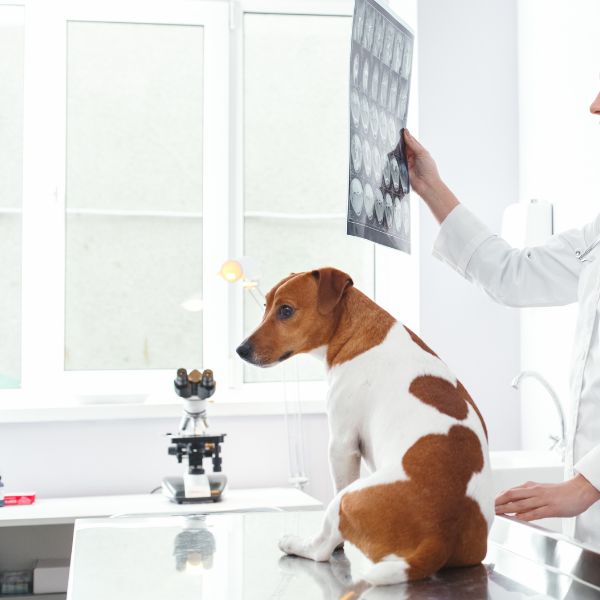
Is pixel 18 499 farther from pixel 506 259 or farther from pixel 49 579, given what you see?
pixel 506 259

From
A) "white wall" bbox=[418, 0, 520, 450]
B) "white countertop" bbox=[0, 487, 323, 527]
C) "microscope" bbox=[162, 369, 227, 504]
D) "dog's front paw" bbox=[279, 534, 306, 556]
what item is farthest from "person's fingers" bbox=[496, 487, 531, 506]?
"white wall" bbox=[418, 0, 520, 450]

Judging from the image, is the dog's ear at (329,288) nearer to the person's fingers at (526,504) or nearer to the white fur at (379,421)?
the white fur at (379,421)

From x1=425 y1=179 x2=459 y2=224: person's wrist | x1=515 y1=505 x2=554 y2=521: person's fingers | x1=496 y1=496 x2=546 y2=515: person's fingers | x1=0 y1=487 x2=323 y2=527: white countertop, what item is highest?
x1=425 y1=179 x2=459 y2=224: person's wrist

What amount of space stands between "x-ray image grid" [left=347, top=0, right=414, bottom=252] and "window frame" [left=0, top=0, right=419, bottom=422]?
6.23 feet

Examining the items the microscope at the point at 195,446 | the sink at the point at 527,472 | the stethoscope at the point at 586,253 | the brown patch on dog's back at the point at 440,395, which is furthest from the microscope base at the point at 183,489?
the brown patch on dog's back at the point at 440,395

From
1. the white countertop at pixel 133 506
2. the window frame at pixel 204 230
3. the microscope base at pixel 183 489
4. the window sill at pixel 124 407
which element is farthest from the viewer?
the window frame at pixel 204 230

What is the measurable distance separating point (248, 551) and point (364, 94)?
0.57 m

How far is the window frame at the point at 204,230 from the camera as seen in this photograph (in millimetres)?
3195

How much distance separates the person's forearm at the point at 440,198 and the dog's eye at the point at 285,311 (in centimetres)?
41

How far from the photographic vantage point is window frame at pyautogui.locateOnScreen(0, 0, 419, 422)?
10.5ft

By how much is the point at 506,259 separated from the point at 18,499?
197 cm

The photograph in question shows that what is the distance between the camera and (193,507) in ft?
8.62

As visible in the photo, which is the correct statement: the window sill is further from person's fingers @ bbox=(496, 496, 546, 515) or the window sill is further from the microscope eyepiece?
person's fingers @ bbox=(496, 496, 546, 515)

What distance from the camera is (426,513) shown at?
2.68ft
